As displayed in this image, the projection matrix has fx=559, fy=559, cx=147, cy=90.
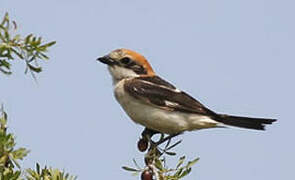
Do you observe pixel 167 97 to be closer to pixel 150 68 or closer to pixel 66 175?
pixel 150 68

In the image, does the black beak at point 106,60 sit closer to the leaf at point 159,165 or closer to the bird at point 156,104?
the bird at point 156,104

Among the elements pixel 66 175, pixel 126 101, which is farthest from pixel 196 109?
pixel 66 175

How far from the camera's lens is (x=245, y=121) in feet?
18.3

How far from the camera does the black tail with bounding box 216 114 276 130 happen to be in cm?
539

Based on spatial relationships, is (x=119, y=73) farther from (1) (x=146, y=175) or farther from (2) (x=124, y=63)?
(1) (x=146, y=175)

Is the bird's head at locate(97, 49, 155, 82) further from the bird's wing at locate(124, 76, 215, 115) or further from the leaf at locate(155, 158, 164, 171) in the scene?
the leaf at locate(155, 158, 164, 171)

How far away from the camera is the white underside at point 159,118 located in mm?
5430

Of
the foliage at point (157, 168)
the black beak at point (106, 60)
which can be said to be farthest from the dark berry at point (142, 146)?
the black beak at point (106, 60)

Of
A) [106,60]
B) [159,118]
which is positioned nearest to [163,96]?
[159,118]

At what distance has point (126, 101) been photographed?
18.6 feet

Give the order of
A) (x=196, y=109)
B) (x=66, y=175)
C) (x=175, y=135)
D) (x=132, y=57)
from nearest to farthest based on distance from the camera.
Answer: (x=66, y=175)
(x=175, y=135)
(x=196, y=109)
(x=132, y=57)

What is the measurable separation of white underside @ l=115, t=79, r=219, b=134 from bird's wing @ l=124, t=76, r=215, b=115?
58mm

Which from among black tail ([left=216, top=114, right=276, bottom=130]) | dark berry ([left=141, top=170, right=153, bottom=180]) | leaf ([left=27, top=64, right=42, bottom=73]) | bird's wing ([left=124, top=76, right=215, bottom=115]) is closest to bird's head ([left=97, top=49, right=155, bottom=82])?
bird's wing ([left=124, top=76, right=215, bottom=115])

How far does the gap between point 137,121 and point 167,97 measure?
58 cm
